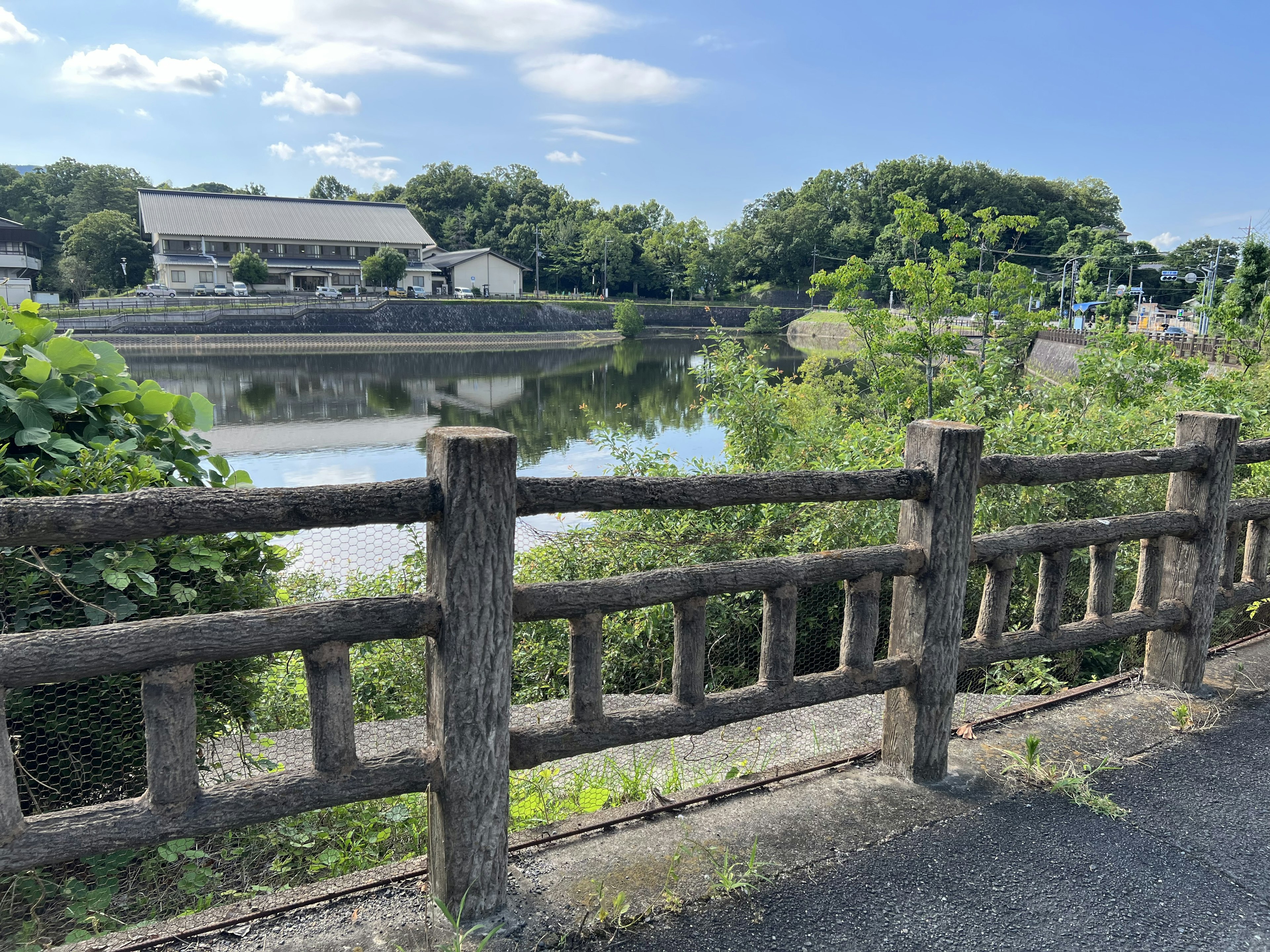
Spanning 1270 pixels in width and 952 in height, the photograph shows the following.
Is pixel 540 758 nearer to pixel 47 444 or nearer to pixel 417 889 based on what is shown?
pixel 417 889

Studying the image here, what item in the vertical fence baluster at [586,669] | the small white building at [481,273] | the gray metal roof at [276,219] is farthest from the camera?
the small white building at [481,273]

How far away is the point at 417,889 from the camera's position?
7.63ft

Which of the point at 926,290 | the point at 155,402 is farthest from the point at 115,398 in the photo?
the point at 926,290

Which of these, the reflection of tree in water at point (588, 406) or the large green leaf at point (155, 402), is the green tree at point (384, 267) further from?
the large green leaf at point (155, 402)

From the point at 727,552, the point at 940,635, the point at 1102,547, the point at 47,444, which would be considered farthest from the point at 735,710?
the point at 727,552

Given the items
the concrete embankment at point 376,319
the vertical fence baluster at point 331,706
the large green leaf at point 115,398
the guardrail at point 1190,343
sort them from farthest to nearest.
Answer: the concrete embankment at point 376,319 → the guardrail at point 1190,343 → the large green leaf at point 115,398 → the vertical fence baluster at point 331,706

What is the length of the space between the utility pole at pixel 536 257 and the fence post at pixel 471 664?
250 ft

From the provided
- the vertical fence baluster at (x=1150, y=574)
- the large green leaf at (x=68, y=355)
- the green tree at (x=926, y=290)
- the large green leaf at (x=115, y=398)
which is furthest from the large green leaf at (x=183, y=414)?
the green tree at (x=926, y=290)

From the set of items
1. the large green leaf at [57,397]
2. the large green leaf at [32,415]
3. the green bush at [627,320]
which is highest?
the green bush at [627,320]

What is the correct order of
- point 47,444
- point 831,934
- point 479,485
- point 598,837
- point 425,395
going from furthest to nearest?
point 425,395, point 598,837, point 47,444, point 831,934, point 479,485

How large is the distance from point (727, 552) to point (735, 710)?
9.02ft

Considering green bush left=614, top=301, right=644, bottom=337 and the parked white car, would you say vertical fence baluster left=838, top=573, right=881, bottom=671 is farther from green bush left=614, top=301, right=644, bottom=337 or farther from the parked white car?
green bush left=614, top=301, right=644, bottom=337

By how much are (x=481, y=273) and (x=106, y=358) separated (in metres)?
73.8

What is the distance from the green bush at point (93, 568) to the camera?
2.33 m
